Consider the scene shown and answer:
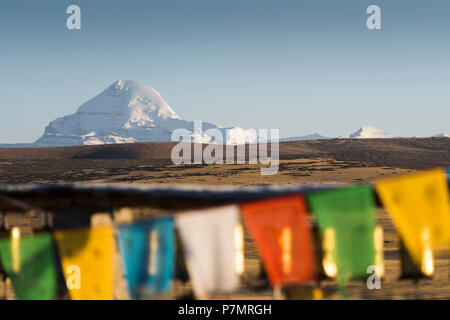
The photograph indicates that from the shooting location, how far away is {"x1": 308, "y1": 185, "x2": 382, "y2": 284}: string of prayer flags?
6.47 m

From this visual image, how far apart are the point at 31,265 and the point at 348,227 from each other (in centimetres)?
474

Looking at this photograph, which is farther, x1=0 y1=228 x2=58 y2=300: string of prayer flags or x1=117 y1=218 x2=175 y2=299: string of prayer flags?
x1=0 y1=228 x2=58 y2=300: string of prayer flags

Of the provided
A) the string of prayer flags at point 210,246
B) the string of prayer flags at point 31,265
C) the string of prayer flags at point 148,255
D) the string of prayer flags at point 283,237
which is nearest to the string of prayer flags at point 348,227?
the string of prayer flags at point 283,237

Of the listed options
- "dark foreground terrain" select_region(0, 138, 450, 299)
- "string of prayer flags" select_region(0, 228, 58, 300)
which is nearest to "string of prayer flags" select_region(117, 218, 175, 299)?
"string of prayer flags" select_region(0, 228, 58, 300)

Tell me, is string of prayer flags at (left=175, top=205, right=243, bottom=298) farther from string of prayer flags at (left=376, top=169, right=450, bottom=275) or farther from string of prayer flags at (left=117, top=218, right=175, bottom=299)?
string of prayer flags at (left=376, top=169, right=450, bottom=275)

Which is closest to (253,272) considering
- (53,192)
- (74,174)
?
(53,192)

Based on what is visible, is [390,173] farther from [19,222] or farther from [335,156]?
[19,222]

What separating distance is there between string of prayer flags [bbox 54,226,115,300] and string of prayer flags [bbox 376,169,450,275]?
149 inches

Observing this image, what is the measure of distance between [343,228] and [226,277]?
1667 mm

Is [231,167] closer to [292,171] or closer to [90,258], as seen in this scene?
[292,171]

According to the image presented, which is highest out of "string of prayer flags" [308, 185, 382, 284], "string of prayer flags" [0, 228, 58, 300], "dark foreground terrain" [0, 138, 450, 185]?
"string of prayer flags" [308, 185, 382, 284]

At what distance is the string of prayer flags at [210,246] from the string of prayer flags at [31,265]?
2.33m

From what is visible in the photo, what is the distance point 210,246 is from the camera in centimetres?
666
